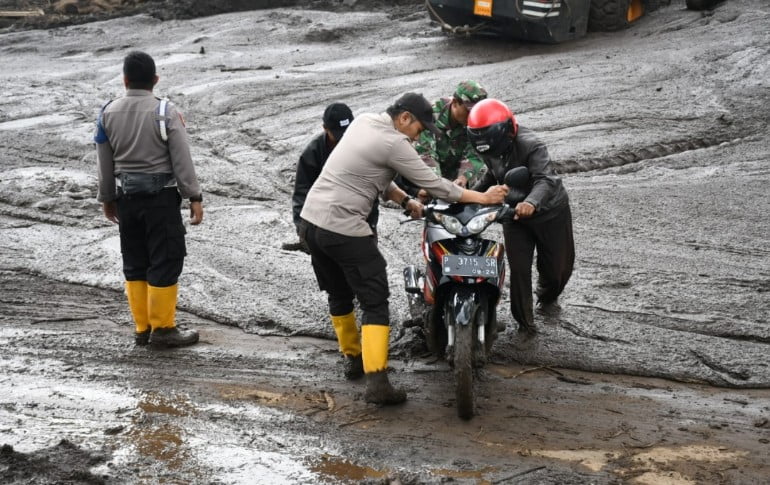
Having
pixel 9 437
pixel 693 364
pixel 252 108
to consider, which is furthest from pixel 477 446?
pixel 252 108

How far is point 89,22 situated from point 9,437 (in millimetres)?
17004

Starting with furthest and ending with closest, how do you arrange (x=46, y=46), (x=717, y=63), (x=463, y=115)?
1. (x=46, y=46)
2. (x=717, y=63)
3. (x=463, y=115)

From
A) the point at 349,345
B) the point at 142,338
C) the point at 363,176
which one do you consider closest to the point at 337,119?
the point at 363,176

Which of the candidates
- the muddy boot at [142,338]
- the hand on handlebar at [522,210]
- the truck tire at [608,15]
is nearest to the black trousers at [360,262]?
the hand on handlebar at [522,210]

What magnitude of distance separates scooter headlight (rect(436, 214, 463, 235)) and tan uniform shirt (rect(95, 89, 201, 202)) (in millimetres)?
1907

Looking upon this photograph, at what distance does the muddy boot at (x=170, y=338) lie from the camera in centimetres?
633

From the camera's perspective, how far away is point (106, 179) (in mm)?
6191

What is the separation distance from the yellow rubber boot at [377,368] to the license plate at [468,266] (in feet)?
2.01

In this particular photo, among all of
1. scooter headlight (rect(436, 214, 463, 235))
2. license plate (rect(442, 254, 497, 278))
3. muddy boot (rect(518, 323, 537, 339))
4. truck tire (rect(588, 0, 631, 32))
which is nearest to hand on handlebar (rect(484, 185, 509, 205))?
scooter headlight (rect(436, 214, 463, 235))

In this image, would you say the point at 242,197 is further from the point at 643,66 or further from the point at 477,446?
the point at 643,66

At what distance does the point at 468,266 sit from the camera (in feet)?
17.0

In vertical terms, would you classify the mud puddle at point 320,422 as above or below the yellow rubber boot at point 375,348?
below

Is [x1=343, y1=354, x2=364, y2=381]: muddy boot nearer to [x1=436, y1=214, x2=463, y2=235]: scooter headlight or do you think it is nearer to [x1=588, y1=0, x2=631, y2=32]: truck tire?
[x1=436, y1=214, x2=463, y2=235]: scooter headlight

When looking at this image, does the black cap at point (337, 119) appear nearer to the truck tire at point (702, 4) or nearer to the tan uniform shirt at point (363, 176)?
the tan uniform shirt at point (363, 176)
